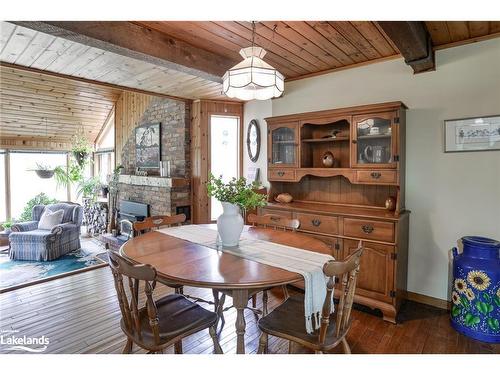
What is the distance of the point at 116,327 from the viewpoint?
7.79ft

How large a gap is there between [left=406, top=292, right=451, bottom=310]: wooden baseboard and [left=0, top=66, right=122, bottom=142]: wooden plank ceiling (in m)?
5.25

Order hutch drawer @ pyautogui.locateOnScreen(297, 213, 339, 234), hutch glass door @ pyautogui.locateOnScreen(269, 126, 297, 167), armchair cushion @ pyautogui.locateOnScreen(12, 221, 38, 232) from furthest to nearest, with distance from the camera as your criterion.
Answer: armchair cushion @ pyautogui.locateOnScreen(12, 221, 38, 232)
hutch glass door @ pyautogui.locateOnScreen(269, 126, 297, 167)
hutch drawer @ pyautogui.locateOnScreen(297, 213, 339, 234)

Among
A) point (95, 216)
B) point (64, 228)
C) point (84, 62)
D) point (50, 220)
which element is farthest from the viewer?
point (95, 216)

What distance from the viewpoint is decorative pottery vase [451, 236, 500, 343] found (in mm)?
2189

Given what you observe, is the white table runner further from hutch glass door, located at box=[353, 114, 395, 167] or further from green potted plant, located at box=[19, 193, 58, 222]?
green potted plant, located at box=[19, 193, 58, 222]

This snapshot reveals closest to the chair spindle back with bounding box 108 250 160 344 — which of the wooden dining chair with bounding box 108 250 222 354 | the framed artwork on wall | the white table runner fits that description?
the wooden dining chair with bounding box 108 250 222 354

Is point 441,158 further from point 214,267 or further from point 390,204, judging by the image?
point 214,267

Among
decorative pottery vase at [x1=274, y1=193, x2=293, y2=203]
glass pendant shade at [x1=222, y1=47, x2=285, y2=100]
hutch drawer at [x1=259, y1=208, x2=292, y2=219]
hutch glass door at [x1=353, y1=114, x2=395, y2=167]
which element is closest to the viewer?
glass pendant shade at [x1=222, y1=47, x2=285, y2=100]

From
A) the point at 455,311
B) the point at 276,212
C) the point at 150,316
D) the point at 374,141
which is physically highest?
the point at 374,141

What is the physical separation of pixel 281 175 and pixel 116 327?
7.23 feet

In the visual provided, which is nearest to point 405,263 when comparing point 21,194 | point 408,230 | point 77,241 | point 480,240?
point 408,230

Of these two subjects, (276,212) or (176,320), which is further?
(276,212)

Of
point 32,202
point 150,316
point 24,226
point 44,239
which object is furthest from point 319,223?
point 32,202
